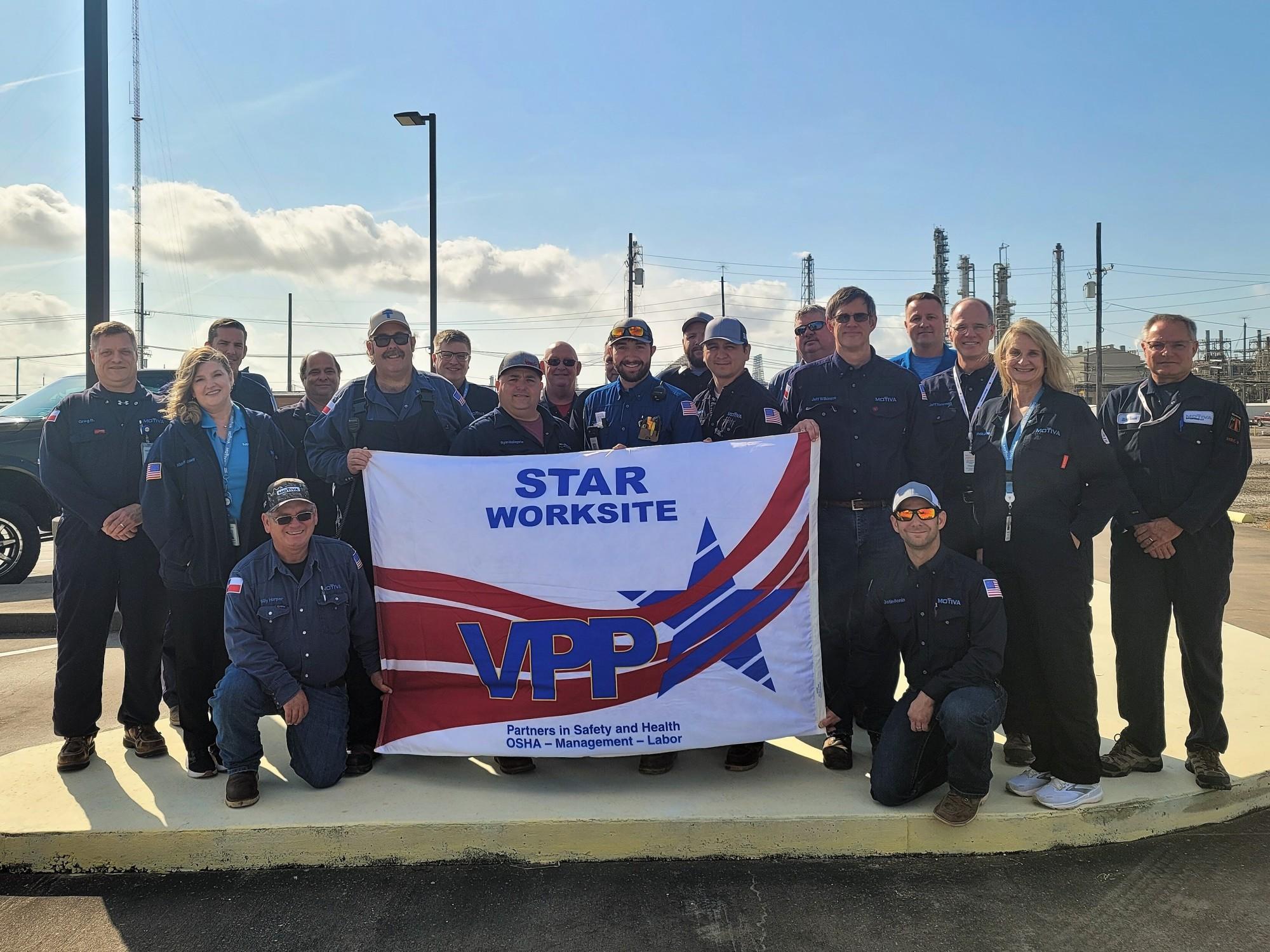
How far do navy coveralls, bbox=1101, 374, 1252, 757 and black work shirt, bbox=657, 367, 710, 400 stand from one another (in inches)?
107

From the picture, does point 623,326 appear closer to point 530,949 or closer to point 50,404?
point 530,949

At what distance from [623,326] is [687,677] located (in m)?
1.83

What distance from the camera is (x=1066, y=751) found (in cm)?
377

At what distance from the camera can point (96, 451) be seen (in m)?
4.28

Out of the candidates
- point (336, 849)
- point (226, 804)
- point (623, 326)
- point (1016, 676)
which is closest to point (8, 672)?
point (226, 804)

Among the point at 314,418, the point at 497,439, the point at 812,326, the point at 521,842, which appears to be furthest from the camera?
the point at 812,326

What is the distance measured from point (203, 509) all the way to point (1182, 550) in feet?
14.9

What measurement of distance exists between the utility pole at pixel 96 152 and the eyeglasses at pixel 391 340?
369 centimetres

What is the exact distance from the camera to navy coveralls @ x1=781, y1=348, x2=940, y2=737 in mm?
4227

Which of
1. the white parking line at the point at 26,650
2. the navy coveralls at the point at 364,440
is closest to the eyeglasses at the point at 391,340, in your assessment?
the navy coveralls at the point at 364,440

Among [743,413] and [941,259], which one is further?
[941,259]

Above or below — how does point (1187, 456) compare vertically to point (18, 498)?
above

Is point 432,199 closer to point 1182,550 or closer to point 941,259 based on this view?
point 1182,550

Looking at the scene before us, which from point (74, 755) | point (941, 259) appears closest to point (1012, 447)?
point (74, 755)
